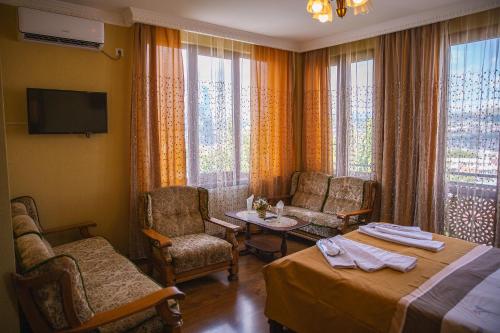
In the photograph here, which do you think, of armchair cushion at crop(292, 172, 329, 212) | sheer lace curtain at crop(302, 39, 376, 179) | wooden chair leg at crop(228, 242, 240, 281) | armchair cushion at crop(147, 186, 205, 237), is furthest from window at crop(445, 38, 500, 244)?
armchair cushion at crop(147, 186, 205, 237)

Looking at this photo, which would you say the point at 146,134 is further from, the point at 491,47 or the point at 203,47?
the point at 491,47

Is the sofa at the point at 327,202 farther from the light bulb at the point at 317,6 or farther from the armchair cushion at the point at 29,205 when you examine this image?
the armchair cushion at the point at 29,205

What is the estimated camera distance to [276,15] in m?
3.87

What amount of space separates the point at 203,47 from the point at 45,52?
1.78m

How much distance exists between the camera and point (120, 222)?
152 inches

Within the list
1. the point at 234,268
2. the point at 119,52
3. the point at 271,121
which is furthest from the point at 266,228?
the point at 119,52

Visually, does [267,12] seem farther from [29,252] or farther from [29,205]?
[29,252]

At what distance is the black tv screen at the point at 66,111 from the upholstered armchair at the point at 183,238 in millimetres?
980

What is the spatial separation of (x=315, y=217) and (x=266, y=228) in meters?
0.95

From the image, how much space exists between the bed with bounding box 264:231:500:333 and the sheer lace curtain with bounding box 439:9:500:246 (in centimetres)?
113

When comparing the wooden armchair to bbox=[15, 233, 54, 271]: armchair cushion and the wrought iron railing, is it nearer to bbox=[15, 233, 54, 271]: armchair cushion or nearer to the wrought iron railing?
bbox=[15, 233, 54, 271]: armchair cushion

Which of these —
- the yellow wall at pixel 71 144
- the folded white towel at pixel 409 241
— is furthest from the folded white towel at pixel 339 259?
the yellow wall at pixel 71 144

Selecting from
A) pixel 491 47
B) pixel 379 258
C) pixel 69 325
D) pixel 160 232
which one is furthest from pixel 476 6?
pixel 69 325

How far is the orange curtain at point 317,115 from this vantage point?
4.95 metres
